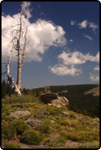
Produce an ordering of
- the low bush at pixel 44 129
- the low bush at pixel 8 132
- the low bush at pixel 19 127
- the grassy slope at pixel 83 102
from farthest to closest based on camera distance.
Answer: the grassy slope at pixel 83 102 → the low bush at pixel 44 129 → the low bush at pixel 19 127 → the low bush at pixel 8 132

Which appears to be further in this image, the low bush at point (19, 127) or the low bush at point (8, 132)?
the low bush at point (19, 127)

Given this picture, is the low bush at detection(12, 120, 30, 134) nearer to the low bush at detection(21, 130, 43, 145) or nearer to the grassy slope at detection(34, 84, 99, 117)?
the low bush at detection(21, 130, 43, 145)

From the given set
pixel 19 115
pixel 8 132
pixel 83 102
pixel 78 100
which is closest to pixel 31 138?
pixel 8 132

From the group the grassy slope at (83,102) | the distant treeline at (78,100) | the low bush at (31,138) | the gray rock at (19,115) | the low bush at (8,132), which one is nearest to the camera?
the low bush at (31,138)

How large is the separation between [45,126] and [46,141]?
1.44 meters

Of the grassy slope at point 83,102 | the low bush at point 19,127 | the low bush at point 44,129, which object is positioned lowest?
the grassy slope at point 83,102

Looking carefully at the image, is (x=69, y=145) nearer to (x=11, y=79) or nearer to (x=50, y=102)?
(x=50, y=102)

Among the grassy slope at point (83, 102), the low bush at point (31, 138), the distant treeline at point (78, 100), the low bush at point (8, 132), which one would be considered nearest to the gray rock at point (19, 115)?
the low bush at point (8, 132)

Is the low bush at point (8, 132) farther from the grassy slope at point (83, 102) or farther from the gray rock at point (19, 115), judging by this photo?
the grassy slope at point (83, 102)

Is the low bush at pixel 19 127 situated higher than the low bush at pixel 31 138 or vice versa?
the low bush at pixel 19 127

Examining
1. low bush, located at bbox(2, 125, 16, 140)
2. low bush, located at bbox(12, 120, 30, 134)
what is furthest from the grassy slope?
low bush, located at bbox(2, 125, 16, 140)

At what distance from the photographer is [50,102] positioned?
51.5 ft

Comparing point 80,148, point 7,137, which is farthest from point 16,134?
point 80,148

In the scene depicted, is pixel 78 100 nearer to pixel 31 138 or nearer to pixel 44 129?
pixel 44 129
